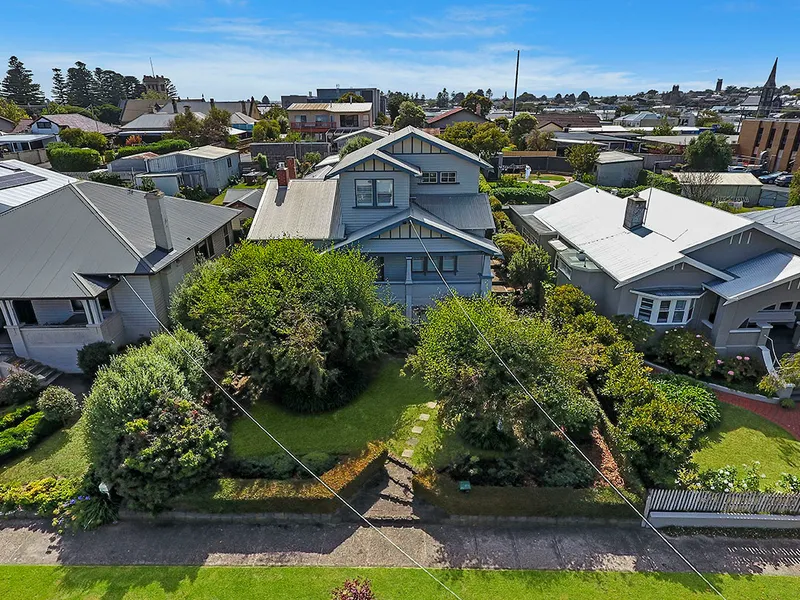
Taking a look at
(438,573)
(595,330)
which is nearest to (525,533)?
(438,573)

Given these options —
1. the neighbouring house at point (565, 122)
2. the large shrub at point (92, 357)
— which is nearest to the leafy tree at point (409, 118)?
the neighbouring house at point (565, 122)

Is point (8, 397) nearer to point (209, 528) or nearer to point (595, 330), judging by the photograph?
point (209, 528)

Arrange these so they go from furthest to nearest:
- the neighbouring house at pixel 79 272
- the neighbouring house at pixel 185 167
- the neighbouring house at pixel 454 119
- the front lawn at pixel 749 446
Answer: the neighbouring house at pixel 454 119
the neighbouring house at pixel 185 167
the neighbouring house at pixel 79 272
the front lawn at pixel 749 446

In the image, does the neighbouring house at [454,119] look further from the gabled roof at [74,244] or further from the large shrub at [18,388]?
the large shrub at [18,388]

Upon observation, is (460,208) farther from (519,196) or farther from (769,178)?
(769,178)

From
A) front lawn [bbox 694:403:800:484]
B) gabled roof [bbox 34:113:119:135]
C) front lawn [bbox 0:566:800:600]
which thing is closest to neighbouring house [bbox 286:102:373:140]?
gabled roof [bbox 34:113:119:135]

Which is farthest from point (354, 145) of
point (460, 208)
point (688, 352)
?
point (688, 352)
